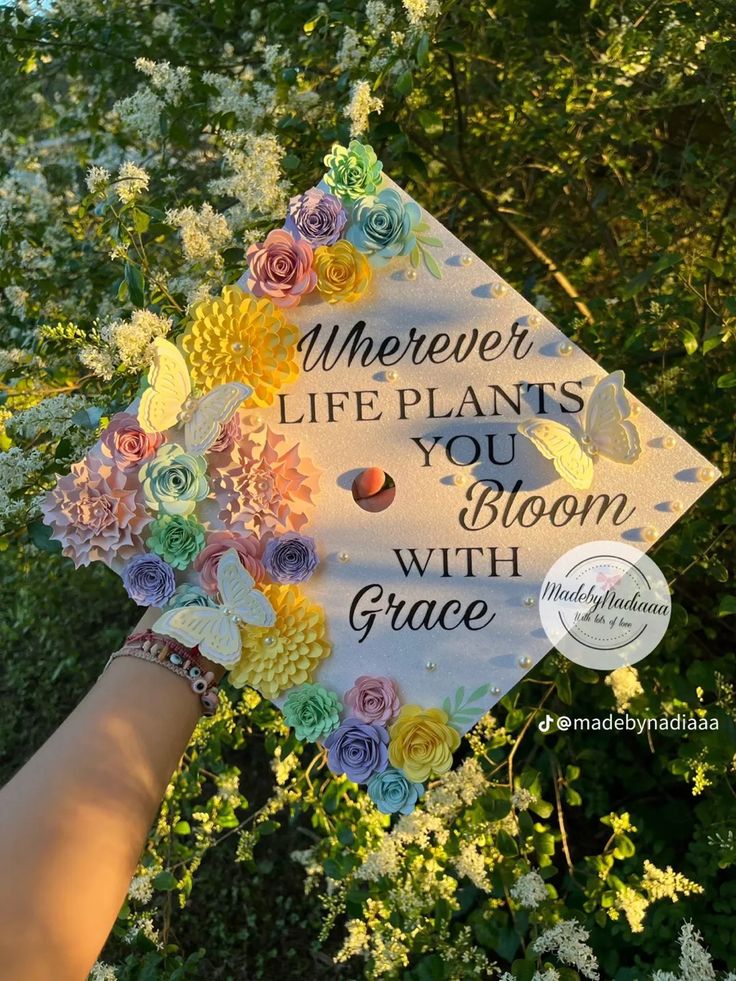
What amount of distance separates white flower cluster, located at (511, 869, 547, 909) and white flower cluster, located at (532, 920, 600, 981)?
52mm

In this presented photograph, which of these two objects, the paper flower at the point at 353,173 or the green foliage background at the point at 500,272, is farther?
the green foliage background at the point at 500,272

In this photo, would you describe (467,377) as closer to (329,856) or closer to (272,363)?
(272,363)

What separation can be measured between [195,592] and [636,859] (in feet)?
4.37

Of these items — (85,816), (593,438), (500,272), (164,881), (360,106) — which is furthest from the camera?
(500,272)

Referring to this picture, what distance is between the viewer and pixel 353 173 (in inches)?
47.4

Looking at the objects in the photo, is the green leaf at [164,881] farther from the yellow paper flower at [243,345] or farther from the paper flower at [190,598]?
the yellow paper flower at [243,345]

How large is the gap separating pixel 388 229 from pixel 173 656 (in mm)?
647

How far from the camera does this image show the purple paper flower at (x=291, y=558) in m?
1.16

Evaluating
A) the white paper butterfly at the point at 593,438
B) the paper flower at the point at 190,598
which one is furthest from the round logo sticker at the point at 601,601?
the paper flower at the point at 190,598

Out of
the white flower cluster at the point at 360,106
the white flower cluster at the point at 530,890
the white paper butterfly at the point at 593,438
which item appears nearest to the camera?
the white paper butterfly at the point at 593,438

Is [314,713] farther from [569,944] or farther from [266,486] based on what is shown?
[569,944]

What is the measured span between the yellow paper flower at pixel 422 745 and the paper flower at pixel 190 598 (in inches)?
12.0

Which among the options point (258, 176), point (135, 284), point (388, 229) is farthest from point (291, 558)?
point (258, 176)

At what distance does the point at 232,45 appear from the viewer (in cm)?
240
